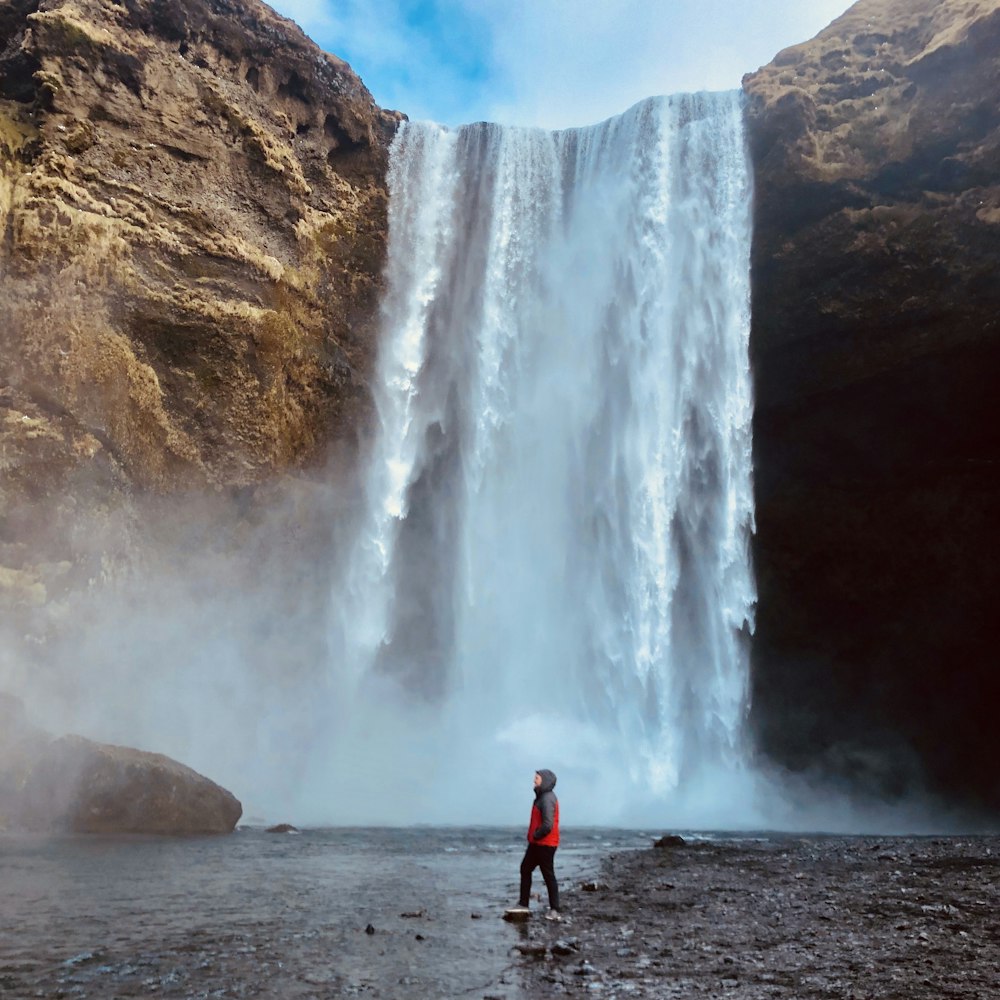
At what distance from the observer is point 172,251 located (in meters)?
22.4

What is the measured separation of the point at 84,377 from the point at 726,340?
15.7 m

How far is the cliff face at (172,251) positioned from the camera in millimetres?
20250

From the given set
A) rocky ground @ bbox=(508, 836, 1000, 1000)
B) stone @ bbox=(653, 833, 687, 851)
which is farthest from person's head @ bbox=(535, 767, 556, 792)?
stone @ bbox=(653, 833, 687, 851)

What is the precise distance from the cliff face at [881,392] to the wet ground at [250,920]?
15.5 meters

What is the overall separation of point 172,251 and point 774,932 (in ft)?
66.1

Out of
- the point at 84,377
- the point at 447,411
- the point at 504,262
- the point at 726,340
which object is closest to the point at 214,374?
the point at 84,377

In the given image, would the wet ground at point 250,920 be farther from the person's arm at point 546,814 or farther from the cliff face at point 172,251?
the cliff face at point 172,251

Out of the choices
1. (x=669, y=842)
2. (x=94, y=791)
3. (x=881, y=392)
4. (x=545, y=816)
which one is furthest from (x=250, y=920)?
(x=881, y=392)

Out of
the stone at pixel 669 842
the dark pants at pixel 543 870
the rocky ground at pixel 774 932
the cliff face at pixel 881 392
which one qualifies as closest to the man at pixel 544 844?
the dark pants at pixel 543 870

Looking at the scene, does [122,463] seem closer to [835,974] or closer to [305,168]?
[305,168]

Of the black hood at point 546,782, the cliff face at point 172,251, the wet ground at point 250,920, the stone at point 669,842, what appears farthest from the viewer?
the cliff face at point 172,251

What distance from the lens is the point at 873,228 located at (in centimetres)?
2348

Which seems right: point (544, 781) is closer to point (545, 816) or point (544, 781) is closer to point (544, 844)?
point (545, 816)

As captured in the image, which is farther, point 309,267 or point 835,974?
point 309,267
